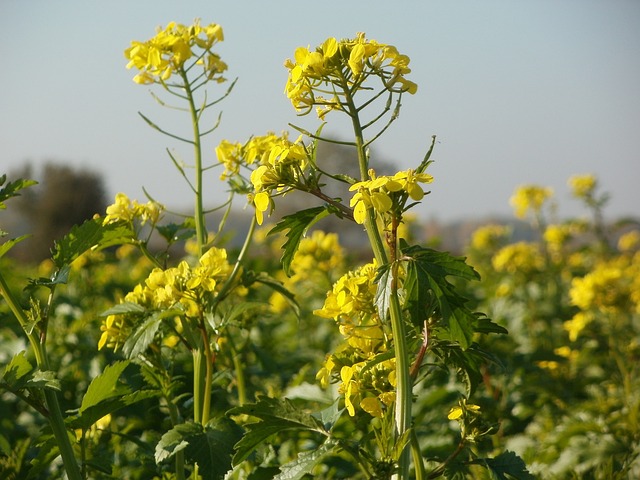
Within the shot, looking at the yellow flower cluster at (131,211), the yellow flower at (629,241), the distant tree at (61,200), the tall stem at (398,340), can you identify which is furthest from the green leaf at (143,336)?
the distant tree at (61,200)

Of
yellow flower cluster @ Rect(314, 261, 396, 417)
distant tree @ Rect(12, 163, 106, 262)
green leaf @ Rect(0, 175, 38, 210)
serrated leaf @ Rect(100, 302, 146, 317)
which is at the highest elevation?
green leaf @ Rect(0, 175, 38, 210)

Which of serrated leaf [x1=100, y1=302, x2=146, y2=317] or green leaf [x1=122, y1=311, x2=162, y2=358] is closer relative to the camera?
green leaf [x1=122, y1=311, x2=162, y2=358]

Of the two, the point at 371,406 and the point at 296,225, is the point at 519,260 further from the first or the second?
the point at 296,225

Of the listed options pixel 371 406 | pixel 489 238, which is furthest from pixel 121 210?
pixel 489 238

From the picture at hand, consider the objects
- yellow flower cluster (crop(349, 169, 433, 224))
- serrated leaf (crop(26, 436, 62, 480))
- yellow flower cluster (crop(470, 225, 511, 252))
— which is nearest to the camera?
yellow flower cluster (crop(349, 169, 433, 224))

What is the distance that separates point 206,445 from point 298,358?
8.05 ft

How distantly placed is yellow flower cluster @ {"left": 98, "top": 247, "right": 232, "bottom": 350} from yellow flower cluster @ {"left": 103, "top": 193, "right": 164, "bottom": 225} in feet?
0.80

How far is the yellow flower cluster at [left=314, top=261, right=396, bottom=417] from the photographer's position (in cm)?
170

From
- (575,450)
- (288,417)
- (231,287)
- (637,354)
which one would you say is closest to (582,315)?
(637,354)

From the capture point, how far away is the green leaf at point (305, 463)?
5.04 feet

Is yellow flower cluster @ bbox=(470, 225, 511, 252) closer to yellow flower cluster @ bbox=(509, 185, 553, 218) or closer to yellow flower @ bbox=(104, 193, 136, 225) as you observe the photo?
yellow flower cluster @ bbox=(509, 185, 553, 218)

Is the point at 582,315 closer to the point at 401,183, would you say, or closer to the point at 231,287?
the point at 231,287

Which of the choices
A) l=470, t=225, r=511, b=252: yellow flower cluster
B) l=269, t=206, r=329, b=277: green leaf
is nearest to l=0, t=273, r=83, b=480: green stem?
l=269, t=206, r=329, b=277: green leaf

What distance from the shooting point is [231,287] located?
2271mm
